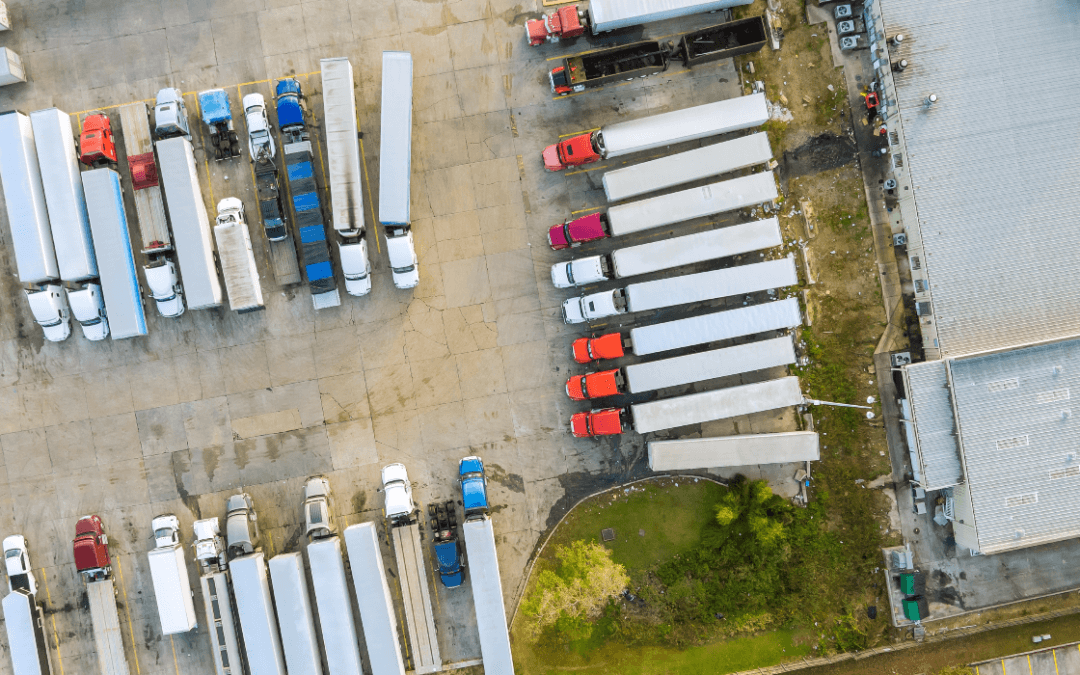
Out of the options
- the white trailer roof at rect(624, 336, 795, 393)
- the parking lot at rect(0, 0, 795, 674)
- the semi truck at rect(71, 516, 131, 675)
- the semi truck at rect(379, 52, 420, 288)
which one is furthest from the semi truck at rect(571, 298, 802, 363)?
the semi truck at rect(71, 516, 131, 675)

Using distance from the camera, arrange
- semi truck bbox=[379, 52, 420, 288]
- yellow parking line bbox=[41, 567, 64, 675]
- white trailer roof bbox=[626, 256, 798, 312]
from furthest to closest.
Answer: yellow parking line bbox=[41, 567, 64, 675] → white trailer roof bbox=[626, 256, 798, 312] → semi truck bbox=[379, 52, 420, 288]

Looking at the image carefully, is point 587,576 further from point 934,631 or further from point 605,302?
point 934,631

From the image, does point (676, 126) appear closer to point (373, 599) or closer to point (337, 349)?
point (337, 349)

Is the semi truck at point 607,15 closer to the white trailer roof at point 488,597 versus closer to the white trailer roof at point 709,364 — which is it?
the white trailer roof at point 709,364

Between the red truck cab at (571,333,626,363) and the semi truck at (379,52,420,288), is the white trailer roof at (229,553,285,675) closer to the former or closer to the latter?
the semi truck at (379,52,420,288)

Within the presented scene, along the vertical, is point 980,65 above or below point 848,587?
above

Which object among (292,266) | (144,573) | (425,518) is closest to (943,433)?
(425,518)

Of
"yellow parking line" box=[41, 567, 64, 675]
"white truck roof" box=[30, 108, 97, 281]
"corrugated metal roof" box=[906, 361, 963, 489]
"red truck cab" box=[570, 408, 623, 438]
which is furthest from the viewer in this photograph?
"yellow parking line" box=[41, 567, 64, 675]
